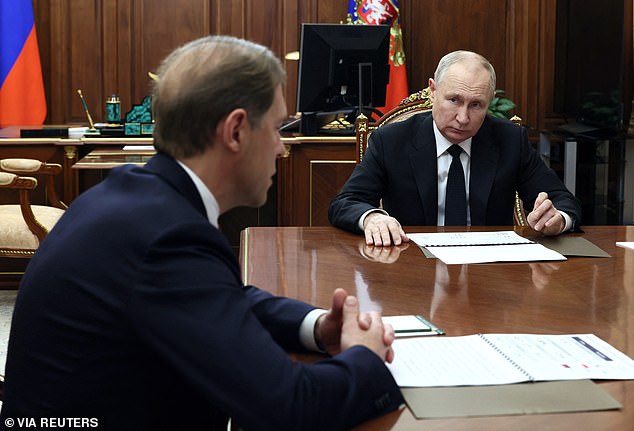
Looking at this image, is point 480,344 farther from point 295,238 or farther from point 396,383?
point 295,238

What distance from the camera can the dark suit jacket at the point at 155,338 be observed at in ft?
3.93

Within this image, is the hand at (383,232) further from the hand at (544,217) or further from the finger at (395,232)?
the hand at (544,217)

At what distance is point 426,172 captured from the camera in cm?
312

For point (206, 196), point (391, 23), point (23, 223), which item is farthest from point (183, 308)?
point (391, 23)

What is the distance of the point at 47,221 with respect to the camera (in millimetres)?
4609

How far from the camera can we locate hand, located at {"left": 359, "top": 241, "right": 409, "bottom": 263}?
2.33 metres

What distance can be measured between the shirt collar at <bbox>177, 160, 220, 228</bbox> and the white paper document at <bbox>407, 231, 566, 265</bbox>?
967 millimetres

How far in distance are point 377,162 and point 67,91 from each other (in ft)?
15.0

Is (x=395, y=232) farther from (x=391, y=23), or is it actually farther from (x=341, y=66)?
(x=391, y=23)

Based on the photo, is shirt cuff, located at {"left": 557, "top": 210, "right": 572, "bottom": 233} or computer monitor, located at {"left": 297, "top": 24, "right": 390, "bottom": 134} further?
computer monitor, located at {"left": 297, "top": 24, "right": 390, "bottom": 134}

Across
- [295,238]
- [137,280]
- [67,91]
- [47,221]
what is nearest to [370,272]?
[295,238]

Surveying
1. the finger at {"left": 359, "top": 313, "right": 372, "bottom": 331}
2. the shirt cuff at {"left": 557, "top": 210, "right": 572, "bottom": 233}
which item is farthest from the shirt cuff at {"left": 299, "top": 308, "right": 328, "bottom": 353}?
the shirt cuff at {"left": 557, "top": 210, "right": 572, "bottom": 233}

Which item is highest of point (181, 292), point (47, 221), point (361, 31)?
point (361, 31)

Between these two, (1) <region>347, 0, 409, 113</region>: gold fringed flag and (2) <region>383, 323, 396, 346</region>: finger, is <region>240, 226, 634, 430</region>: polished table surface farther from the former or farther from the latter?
(1) <region>347, 0, 409, 113</region>: gold fringed flag
